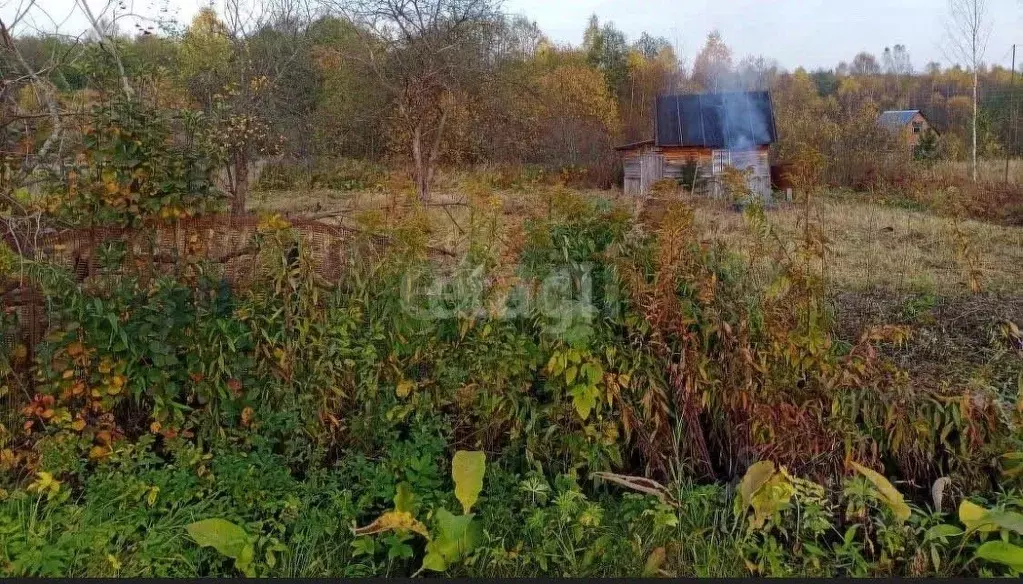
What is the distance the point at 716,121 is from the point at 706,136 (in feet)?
1.63

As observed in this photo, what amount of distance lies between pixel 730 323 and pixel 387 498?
1.62 metres

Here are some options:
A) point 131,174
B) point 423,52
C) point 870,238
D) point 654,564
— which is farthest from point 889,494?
point 423,52

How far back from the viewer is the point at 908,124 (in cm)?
2284

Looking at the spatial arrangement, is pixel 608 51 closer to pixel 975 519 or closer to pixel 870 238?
pixel 870 238

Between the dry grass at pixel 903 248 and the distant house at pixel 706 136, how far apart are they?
2733mm

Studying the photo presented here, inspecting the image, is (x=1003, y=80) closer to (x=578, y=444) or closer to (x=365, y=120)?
(x=365, y=120)

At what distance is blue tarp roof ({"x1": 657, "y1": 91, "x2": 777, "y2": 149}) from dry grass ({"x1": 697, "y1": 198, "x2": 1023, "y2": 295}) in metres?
2.91

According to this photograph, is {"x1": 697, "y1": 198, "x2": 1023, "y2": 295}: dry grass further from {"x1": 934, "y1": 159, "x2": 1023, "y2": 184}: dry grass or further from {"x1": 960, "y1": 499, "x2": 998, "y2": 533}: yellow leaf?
{"x1": 934, "y1": 159, "x2": 1023, "y2": 184}: dry grass

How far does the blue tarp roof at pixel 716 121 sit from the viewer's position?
1537 cm

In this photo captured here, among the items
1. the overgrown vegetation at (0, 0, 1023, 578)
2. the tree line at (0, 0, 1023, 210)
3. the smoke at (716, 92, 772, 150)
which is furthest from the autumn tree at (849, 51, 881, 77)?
the overgrown vegetation at (0, 0, 1023, 578)

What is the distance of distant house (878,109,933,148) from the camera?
20.7 metres

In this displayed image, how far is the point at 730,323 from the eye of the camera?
11.1ft

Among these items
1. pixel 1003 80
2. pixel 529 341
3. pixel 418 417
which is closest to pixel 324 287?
pixel 418 417

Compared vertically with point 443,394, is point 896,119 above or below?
above
